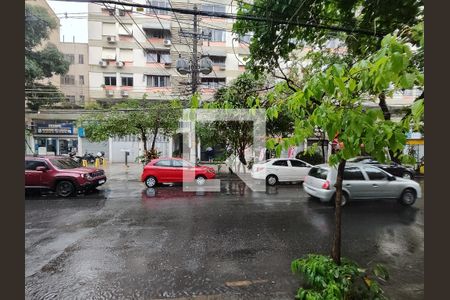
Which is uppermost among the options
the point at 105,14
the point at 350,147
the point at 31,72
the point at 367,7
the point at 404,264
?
the point at 105,14

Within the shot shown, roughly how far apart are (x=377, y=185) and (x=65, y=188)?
1197 centimetres

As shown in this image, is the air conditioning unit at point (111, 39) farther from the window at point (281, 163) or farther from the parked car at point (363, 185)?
the parked car at point (363, 185)

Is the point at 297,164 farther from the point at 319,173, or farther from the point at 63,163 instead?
the point at 63,163

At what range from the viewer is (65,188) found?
10805 millimetres

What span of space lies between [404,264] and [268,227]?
3.01m

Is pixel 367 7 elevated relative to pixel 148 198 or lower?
elevated

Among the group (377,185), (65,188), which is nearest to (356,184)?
(377,185)

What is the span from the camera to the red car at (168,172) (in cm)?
1280

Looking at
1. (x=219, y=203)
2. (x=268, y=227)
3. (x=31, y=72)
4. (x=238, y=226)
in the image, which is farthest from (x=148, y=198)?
(x=31, y=72)

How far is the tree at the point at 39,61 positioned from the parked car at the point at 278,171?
57.0 ft

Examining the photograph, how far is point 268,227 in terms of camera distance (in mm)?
6965

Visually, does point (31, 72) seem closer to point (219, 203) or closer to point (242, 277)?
point (219, 203)

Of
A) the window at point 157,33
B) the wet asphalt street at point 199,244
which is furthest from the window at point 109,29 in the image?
the wet asphalt street at point 199,244

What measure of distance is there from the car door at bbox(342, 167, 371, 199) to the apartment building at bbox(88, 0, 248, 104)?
59.1ft
